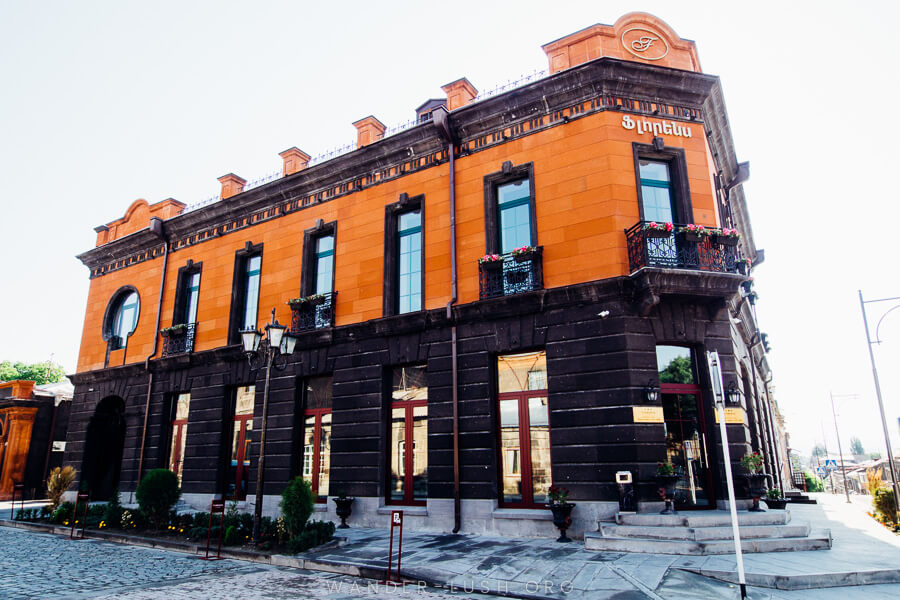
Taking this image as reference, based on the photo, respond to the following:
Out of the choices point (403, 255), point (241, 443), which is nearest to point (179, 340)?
point (241, 443)

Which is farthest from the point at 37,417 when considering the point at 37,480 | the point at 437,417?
the point at 437,417

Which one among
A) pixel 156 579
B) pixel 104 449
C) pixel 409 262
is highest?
pixel 409 262

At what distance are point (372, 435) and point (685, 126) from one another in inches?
466

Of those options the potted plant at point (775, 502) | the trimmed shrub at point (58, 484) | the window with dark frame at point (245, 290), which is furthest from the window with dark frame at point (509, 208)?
the trimmed shrub at point (58, 484)

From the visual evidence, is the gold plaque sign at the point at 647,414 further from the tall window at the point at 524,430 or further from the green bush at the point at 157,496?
the green bush at the point at 157,496

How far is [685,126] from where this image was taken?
577 inches

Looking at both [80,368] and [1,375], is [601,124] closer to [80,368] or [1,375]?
[80,368]

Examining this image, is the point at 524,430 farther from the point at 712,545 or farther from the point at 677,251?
the point at 677,251

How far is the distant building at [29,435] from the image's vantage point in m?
27.8

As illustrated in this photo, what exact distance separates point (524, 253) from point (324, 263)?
7595 mm

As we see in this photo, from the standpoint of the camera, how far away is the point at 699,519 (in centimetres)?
1092

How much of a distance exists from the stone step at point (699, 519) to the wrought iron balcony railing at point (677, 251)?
5224mm

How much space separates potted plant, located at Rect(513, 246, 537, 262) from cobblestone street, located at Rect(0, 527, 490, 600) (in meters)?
7.99

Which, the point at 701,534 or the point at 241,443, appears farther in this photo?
the point at 241,443
